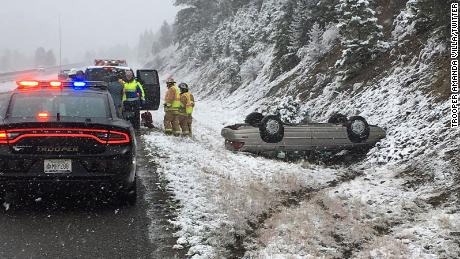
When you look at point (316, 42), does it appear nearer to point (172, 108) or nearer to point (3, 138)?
point (172, 108)

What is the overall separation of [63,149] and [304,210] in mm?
3284

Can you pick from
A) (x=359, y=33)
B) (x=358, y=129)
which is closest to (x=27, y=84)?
(x=358, y=129)

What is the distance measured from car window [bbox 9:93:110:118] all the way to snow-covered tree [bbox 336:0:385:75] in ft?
31.3

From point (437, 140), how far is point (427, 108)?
1626 mm

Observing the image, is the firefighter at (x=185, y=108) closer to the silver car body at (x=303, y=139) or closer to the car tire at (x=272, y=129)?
the silver car body at (x=303, y=139)

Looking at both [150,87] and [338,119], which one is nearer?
[338,119]

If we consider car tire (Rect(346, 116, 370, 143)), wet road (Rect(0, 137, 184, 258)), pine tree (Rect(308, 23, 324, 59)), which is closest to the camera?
wet road (Rect(0, 137, 184, 258))

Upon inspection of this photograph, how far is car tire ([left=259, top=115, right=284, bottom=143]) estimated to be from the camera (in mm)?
11172

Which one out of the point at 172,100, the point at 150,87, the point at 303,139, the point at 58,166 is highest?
the point at 150,87

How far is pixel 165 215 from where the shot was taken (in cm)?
650

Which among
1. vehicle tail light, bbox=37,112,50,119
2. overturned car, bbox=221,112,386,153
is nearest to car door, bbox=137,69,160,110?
overturned car, bbox=221,112,386,153

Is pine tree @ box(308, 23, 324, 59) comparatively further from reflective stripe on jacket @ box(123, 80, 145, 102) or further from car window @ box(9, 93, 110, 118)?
car window @ box(9, 93, 110, 118)

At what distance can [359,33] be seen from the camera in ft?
48.3

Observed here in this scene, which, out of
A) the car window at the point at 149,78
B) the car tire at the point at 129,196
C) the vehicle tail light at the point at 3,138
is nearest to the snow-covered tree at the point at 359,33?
the car window at the point at 149,78
